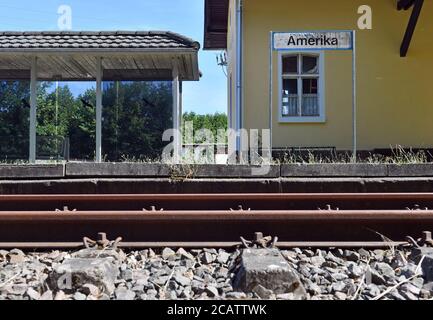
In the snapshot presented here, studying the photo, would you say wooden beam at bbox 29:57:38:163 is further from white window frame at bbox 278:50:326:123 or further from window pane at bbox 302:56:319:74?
window pane at bbox 302:56:319:74

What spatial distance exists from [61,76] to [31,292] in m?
10.2

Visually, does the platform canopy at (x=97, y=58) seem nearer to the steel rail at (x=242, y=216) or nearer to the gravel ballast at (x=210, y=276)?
the steel rail at (x=242, y=216)

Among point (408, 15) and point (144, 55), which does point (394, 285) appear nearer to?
point (144, 55)

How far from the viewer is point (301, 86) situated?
1248cm

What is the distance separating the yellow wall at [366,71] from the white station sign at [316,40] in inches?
157

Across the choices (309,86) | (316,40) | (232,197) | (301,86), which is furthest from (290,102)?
(232,197)

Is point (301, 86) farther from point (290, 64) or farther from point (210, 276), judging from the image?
point (210, 276)

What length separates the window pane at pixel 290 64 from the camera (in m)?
12.5

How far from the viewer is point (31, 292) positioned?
3117mm

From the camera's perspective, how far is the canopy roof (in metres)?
10.8

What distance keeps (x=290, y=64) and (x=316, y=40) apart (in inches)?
169

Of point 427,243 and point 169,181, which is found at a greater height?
point 169,181

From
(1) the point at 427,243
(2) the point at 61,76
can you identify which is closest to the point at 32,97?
(2) the point at 61,76

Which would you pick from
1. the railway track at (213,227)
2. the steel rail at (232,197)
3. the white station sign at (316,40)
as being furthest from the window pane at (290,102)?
the railway track at (213,227)
